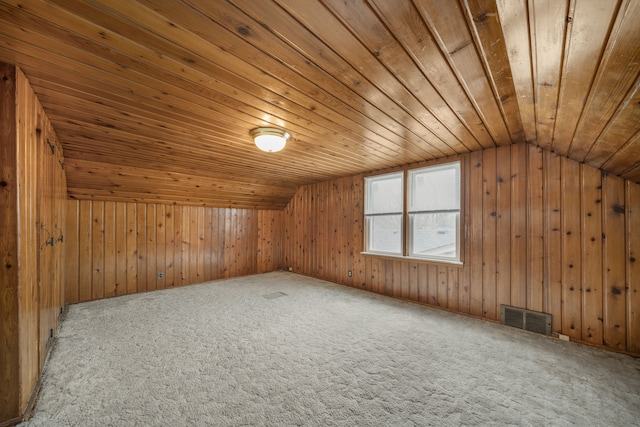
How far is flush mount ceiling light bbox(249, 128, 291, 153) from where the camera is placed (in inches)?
88.4

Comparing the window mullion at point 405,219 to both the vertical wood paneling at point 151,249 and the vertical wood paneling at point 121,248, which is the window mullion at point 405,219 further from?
the vertical wood paneling at point 121,248

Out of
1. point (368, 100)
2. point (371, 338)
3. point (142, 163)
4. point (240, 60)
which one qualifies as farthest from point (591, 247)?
point (142, 163)

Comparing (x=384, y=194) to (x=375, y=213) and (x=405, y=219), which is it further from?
(x=405, y=219)

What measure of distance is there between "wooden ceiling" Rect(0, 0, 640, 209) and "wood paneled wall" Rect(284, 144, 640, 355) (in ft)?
1.05

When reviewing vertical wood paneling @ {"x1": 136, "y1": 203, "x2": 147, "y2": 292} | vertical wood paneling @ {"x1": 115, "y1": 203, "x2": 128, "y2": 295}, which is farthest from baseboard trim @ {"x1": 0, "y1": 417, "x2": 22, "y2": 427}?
vertical wood paneling @ {"x1": 136, "y1": 203, "x2": 147, "y2": 292}

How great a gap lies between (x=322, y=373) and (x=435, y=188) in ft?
8.71

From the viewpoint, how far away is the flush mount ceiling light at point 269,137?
224 cm

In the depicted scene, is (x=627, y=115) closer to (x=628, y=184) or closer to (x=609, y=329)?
(x=628, y=184)

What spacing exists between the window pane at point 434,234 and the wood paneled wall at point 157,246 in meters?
3.16

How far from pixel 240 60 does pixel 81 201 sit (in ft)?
11.8

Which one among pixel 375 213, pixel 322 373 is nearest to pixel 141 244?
pixel 322 373

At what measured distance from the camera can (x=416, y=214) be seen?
3539mm

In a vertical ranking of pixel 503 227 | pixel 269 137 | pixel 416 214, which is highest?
pixel 269 137

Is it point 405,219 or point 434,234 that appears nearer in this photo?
point 434,234
